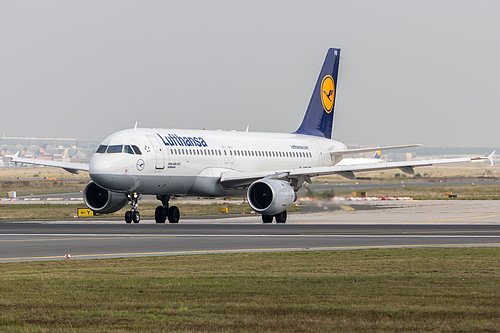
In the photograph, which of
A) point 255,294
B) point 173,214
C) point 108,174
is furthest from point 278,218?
point 255,294

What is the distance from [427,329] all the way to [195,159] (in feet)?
107

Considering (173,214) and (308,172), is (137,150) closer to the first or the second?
(173,214)

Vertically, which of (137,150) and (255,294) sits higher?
(137,150)

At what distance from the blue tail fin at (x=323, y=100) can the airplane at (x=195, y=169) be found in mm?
4646

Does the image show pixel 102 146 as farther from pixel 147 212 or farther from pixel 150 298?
pixel 150 298

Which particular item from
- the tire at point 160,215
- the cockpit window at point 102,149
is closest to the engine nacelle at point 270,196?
the tire at point 160,215

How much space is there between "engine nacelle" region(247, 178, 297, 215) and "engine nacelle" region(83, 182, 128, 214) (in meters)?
6.56

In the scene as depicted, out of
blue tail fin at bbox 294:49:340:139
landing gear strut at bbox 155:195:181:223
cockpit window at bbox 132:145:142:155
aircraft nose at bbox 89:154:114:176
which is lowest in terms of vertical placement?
landing gear strut at bbox 155:195:181:223

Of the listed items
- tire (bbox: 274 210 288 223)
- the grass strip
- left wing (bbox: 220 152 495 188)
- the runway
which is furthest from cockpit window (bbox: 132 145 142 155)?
the grass strip

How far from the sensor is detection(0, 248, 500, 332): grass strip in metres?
12.7

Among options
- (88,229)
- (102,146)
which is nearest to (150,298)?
(88,229)

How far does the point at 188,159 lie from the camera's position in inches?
1719

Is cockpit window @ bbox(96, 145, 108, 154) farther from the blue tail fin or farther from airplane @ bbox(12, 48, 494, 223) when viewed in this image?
the blue tail fin

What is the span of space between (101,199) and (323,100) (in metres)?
18.1
